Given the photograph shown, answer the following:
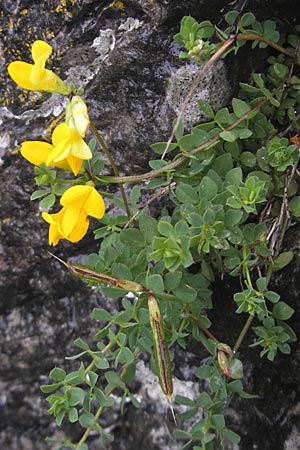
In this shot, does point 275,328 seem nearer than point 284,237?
Yes

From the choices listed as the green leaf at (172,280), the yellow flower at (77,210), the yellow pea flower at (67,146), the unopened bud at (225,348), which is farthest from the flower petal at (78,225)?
the unopened bud at (225,348)

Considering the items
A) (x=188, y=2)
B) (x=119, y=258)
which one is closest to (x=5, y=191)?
(x=119, y=258)

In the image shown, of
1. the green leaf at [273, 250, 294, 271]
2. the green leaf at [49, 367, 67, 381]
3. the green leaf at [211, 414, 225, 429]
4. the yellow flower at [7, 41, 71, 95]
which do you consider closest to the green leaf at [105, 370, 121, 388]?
the green leaf at [49, 367, 67, 381]

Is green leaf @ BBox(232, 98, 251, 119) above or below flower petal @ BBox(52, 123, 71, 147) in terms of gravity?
below

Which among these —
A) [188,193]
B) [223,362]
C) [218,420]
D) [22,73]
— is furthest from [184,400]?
[22,73]

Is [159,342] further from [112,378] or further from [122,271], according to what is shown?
[112,378]

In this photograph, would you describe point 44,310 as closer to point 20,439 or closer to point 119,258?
point 20,439

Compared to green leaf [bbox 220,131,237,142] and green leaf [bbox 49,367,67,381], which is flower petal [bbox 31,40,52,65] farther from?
green leaf [bbox 49,367,67,381]
